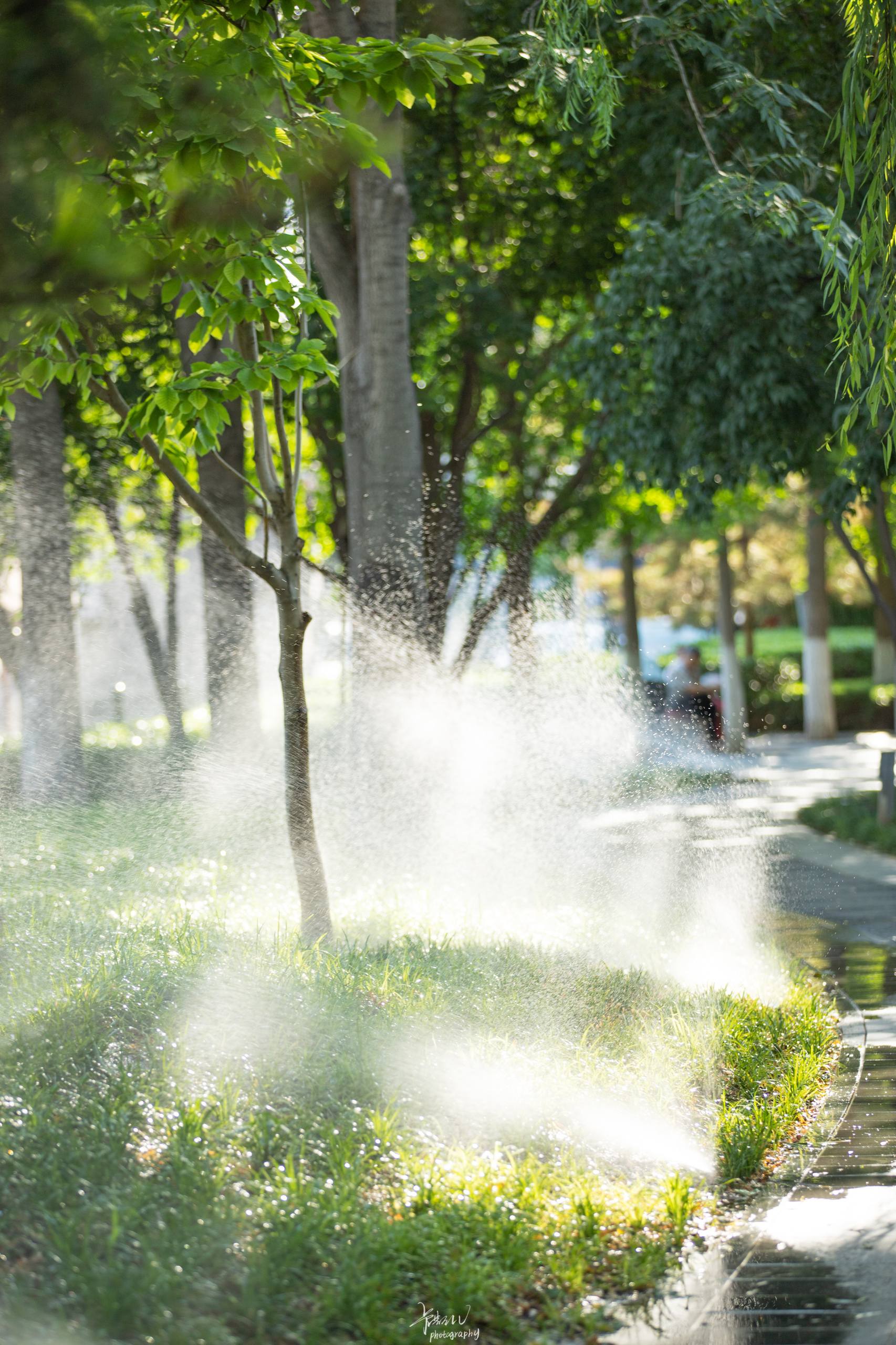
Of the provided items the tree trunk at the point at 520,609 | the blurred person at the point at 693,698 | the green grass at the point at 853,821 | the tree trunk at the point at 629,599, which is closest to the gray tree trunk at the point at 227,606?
the tree trunk at the point at 520,609

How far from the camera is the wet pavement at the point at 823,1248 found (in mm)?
3344

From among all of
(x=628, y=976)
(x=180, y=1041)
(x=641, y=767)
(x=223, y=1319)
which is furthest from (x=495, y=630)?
(x=223, y=1319)

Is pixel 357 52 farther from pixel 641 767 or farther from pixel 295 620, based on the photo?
pixel 641 767

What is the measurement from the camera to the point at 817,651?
22297 millimetres

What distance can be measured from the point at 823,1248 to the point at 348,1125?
4.78 ft

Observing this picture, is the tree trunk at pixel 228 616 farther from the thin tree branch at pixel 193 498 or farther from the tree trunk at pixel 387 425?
the thin tree branch at pixel 193 498

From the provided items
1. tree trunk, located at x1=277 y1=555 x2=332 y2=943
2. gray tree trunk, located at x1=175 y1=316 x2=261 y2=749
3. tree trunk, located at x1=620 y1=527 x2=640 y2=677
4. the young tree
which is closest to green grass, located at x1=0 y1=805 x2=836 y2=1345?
tree trunk, located at x1=277 y1=555 x2=332 y2=943

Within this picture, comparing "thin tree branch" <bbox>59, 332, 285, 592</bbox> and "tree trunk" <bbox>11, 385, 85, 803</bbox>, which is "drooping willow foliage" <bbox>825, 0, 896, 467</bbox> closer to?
"thin tree branch" <bbox>59, 332, 285, 592</bbox>

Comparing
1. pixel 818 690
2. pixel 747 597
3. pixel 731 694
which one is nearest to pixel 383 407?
pixel 731 694

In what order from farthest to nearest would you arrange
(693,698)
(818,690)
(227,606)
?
(693,698)
(818,690)
(227,606)

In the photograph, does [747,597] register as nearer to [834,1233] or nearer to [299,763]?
[299,763]

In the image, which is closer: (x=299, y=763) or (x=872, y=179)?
(x=872, y=179)

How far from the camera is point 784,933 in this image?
842cm
